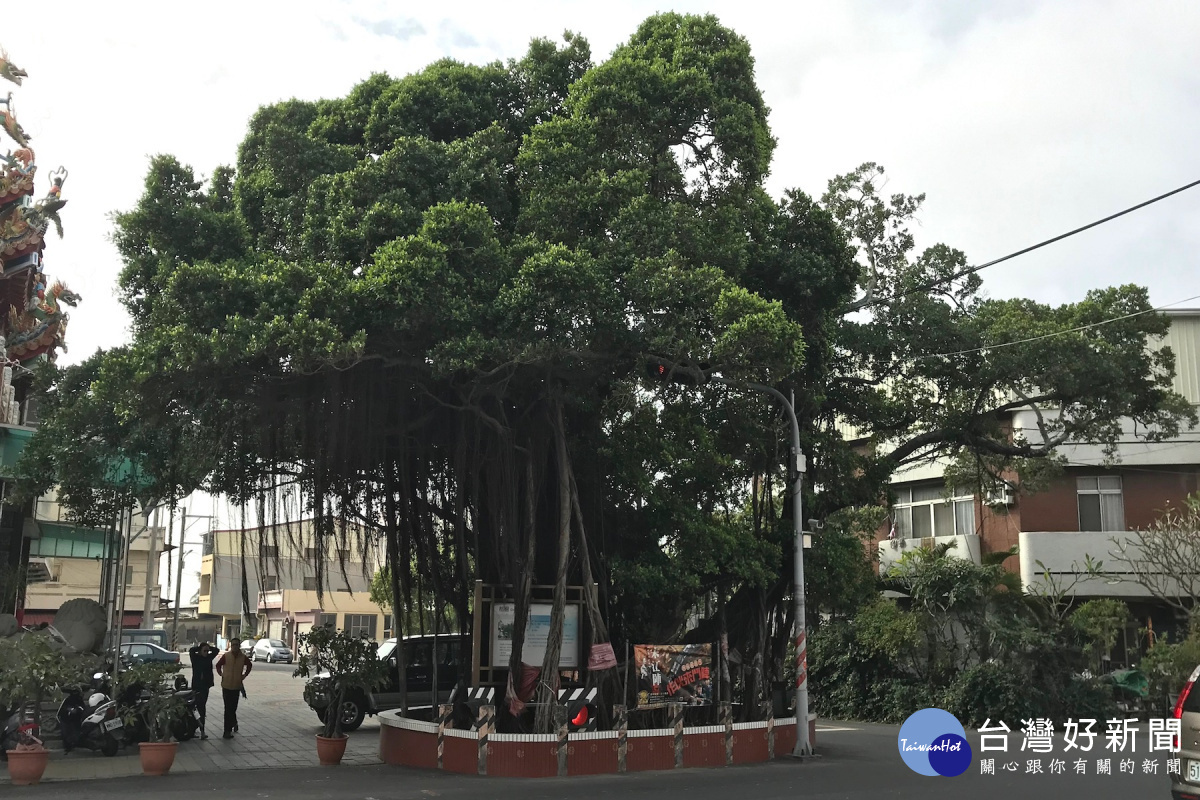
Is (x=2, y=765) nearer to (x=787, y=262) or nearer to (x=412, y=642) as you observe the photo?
(x=412, y=642)

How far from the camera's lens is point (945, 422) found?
19.2 m

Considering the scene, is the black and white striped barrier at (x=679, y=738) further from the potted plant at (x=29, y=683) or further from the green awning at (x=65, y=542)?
the green awning at (x=65, y=542)

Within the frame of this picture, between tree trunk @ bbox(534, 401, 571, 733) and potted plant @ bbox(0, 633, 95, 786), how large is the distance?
6056mm

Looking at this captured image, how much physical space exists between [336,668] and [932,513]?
875 inches

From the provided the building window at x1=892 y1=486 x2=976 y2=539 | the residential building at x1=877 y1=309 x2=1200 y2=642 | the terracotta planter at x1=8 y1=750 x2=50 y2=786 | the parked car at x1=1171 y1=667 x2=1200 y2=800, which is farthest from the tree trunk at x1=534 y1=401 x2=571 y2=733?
the building window at x1=892 y1=486 x2=976 y2=539

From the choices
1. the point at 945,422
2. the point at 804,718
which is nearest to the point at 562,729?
the point at 804,718

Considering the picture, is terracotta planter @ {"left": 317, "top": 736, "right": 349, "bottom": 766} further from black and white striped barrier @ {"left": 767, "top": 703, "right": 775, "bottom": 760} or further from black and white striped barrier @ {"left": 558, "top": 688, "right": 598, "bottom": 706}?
black and white striped barrier @ {"left": 767, "top": 703, "right": 775, "bottom": 760}

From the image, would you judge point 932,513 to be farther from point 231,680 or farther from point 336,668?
point 336,668

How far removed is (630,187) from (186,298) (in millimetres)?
5629

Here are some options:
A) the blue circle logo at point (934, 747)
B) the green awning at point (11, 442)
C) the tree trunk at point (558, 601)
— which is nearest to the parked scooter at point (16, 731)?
the tree trunk at point (558, 601)

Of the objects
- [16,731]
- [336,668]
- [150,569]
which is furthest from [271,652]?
[336,668]

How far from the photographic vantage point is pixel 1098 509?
29203 mm

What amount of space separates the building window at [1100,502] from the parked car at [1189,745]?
864 inches

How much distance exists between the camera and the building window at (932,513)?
31125mm
